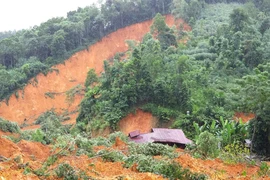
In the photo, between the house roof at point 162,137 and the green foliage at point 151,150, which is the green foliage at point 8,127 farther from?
the green foliage at point 151,150

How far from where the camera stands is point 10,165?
11344mm

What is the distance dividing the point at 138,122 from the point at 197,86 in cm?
578

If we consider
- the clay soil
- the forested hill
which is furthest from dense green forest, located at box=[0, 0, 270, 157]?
the clay soil

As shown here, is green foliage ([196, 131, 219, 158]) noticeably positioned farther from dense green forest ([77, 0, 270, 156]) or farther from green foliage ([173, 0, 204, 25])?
green foliage ([173, 0, 204, 25])

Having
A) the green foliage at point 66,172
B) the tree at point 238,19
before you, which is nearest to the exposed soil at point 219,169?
the green foliage at point 66,172

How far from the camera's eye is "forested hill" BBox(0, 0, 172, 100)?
42.0m

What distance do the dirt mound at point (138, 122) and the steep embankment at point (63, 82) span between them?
1099 centimetres

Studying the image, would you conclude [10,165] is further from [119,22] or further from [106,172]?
[119,22]

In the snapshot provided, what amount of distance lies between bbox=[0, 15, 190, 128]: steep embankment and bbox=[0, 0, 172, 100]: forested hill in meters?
0.92

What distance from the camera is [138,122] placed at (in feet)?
86.9

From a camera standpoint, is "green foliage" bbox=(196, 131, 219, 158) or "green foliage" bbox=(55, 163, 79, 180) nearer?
"green foliage" bbox=(55, 163, 79, 180)

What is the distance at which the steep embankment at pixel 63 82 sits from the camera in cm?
3975

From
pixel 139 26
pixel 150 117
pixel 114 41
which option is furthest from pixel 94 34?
pixel 150 117

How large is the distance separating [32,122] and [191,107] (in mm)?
19643
